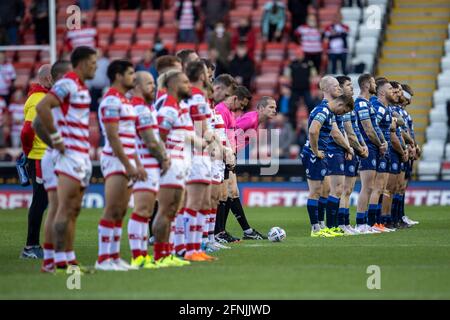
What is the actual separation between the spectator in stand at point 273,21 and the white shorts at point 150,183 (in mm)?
18079

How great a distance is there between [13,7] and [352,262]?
1895 cm

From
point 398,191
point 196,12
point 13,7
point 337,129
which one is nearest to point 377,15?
point 196,12

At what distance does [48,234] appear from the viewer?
1235 centimetres

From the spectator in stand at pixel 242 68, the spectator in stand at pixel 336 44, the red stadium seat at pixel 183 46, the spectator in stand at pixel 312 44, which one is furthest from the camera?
the red stadium seat at pixel 183 46

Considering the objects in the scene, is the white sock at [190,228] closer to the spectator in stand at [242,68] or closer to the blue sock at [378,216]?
the blue sock at [378,216]

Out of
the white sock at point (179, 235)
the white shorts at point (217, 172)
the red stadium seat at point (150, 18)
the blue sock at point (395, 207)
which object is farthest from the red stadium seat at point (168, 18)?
the white sock at point (179, 235)

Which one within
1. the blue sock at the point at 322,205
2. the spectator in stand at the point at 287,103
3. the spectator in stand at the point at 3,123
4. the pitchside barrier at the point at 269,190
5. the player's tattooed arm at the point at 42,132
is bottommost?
the pitchside barrier at the point at 269,190

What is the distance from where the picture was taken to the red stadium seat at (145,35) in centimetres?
3244

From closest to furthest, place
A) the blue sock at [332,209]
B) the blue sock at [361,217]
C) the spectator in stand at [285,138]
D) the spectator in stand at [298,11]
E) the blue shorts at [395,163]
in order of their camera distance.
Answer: the blue sock at [332,209] < the blue sock at [361,217] < the blue shorts at [395,163] < the spectator in stand at [285,138] < the spectator in stand at [298,11]

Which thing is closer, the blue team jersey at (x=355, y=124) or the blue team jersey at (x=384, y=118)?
the blue team jersey at (x=355, y=124)

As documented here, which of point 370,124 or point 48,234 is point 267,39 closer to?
point 370,124

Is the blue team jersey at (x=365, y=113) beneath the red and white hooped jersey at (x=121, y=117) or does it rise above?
beneath

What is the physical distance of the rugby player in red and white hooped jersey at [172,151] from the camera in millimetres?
12664

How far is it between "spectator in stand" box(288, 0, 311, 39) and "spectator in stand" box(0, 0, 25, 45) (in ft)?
22.4
